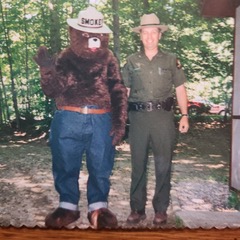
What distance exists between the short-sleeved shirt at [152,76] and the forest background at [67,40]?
7 cm

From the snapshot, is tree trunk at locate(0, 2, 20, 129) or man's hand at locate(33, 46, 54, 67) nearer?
man's hand at locate(33, 46, 54, 67)

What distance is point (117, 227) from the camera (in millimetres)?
2443

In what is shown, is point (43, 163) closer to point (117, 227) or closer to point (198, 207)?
point (117, 227)

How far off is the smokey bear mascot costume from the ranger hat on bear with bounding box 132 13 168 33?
0.21 m

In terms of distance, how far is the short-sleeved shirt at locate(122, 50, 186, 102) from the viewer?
2.44m

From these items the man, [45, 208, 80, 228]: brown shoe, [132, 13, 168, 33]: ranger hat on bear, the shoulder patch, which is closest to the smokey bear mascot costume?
[45, 208, 80, 228]: brown shoe

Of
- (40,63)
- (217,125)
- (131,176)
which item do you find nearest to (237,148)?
(217,125)

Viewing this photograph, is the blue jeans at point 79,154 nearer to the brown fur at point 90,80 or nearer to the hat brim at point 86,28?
the brown fur at point 90,80

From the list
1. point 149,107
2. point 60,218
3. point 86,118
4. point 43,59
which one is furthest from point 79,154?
point 43,59

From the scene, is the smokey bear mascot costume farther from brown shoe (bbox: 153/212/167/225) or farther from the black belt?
brown shoe (bbox: 153/212/167/225)

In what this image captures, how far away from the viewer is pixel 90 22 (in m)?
2.38

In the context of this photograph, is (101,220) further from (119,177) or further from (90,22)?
(90,22)

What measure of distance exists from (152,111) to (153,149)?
25cm

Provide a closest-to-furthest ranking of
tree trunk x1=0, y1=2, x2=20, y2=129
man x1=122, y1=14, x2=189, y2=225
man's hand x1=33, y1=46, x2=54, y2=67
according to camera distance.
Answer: man's hand x1=33, y1=46, x2=54, y2=67 < man x1=122, y1=14, x2=189, y2=225 < tree trunk x1=0, y1=2, x2=20, y2=129
